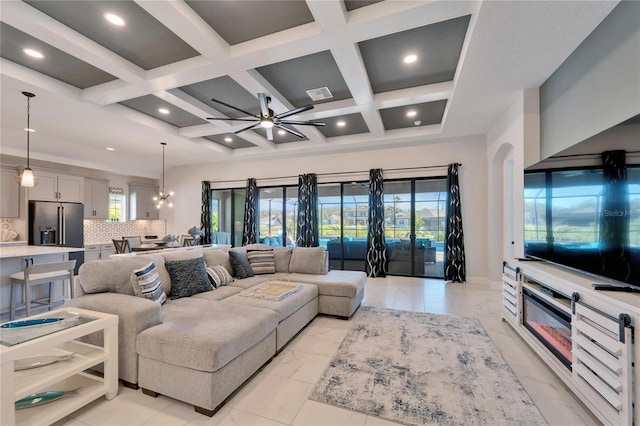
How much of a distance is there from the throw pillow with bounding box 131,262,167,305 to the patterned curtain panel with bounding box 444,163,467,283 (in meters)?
5.19

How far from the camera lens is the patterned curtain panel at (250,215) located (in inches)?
292

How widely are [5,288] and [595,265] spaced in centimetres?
646

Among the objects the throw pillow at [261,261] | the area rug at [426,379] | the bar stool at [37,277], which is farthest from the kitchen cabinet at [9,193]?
the area rug at [426,379]

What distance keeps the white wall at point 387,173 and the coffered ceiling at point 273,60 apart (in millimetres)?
631

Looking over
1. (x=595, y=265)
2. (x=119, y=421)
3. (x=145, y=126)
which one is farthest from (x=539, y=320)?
(x=145, y=126)

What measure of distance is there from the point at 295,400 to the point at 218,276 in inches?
76.8

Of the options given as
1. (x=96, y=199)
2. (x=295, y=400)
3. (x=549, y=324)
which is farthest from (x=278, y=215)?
(x=549, y=324)

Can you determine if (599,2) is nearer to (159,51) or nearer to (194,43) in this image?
(194,43)

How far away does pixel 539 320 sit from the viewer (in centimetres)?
265

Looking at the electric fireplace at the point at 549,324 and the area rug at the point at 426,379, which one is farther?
the electric fireplace at the point at 549,324

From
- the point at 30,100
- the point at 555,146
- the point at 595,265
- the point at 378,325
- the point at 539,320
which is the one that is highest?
the point at 30,100

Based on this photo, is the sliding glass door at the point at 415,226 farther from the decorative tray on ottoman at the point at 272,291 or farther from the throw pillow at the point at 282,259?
the decorative tray on ottoman at the point at 272,291

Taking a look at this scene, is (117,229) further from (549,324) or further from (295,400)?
(549,324)

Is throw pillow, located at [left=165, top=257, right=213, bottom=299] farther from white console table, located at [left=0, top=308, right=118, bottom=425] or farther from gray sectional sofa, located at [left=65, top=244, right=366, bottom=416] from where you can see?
white console table, located at [left=0, top=308, right=118, bottom=425]
